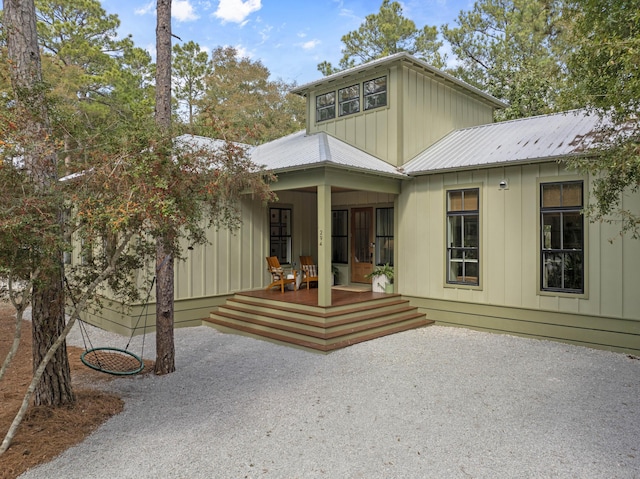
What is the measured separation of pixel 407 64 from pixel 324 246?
14.7ft

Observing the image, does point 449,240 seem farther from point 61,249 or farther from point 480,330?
point 61,249

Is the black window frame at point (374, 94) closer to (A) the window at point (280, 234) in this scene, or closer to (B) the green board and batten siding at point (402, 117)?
(B) the green board and batten siding at point (402, 117)

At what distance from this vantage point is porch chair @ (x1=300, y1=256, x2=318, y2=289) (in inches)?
381

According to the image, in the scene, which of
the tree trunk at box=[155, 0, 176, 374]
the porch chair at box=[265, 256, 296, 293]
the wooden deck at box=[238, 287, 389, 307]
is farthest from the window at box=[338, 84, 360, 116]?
the tree trunk at box=[155, 0, 176, 374]

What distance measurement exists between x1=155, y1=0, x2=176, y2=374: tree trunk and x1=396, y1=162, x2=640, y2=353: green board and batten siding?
4.89 meters

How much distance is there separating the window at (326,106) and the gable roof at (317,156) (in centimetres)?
54

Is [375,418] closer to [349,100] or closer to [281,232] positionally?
[281,232]

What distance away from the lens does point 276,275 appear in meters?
9.27

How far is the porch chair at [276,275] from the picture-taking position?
30.0 ft

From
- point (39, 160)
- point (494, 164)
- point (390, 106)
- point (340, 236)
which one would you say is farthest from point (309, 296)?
point (39, 160)

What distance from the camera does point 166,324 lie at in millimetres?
5570

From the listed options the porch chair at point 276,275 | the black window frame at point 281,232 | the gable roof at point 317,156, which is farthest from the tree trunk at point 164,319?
the black window frame at point 281,232

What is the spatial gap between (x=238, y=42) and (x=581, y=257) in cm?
2057

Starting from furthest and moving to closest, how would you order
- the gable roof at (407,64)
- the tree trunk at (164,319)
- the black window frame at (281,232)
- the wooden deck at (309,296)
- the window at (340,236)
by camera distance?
the window at (340,236), the black window frame at (281,232), the gable roof at (407,64), the wooden deck at (309,296), the tree trunk at (164,319)
